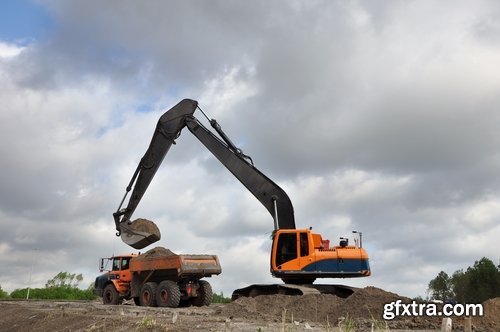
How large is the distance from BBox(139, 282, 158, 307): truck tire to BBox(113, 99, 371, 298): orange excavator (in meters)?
1.71

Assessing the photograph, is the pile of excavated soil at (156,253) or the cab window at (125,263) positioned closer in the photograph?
the pile of excavated soil at (156,253)

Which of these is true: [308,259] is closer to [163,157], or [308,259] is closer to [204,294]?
[204,294]

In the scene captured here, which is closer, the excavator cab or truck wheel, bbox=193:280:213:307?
the excavator cab

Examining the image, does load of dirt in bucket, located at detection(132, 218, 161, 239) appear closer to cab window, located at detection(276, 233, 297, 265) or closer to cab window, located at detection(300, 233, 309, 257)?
cab window, located at detection(276, 233, 297, 265)

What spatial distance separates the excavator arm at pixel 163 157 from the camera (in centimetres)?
2125

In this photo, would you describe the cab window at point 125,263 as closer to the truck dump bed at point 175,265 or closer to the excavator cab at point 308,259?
the truck dump bed at point 175,265

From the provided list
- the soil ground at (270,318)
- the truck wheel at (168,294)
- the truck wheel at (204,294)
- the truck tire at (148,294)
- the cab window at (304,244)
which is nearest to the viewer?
the soil ground at (270,318)

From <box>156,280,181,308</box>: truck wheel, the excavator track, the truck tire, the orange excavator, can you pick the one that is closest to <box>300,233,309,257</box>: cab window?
Result: the orange excavator

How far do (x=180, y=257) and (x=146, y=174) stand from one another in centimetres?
412

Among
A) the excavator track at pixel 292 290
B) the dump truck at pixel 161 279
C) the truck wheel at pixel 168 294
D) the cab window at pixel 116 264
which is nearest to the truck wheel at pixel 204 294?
the dump truck at pixel 161 279

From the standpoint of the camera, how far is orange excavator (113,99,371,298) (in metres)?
19.5

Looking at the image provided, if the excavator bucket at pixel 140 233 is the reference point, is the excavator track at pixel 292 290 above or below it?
below
